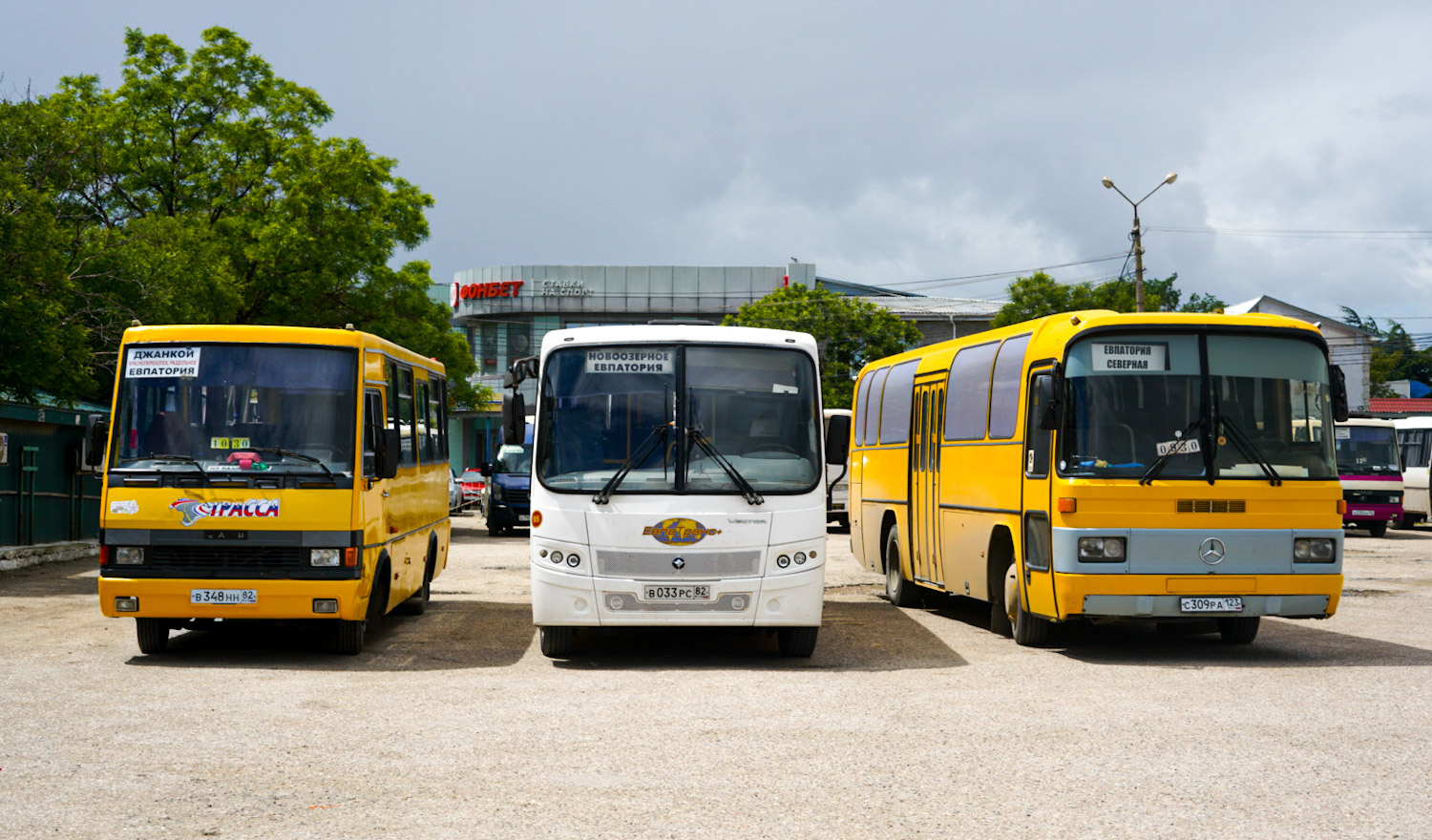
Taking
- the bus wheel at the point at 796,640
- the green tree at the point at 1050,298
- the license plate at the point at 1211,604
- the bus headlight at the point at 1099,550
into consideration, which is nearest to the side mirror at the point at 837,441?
the bus wheel at the point at 796,640

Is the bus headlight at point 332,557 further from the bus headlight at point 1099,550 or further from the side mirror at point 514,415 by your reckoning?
the bus headlight at point 1099,550

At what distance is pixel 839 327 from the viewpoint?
66.3 meters

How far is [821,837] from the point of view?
20.9 feet

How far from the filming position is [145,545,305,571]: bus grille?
1198 cm

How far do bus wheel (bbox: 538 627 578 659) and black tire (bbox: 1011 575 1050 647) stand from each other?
4040 mm

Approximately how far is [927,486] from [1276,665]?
15.8ft

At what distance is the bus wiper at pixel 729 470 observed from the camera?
12.0 meters

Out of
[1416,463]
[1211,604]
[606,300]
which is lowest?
[1211,604]

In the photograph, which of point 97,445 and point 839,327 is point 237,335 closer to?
point 97,445

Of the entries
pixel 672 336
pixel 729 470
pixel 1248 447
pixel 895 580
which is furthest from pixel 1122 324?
pixel 895 580

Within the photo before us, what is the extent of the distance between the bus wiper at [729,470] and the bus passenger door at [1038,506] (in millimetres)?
2470

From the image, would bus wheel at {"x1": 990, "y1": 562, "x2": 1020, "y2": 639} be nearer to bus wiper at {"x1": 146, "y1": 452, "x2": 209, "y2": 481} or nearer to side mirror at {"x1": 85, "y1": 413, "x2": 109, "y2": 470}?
bus wiper at {"x1": 146, "y1": 452, "x2": 209, "y2": 481}

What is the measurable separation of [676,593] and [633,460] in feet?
3.70

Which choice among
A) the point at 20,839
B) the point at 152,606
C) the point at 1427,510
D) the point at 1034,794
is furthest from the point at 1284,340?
the point at 1427,510
